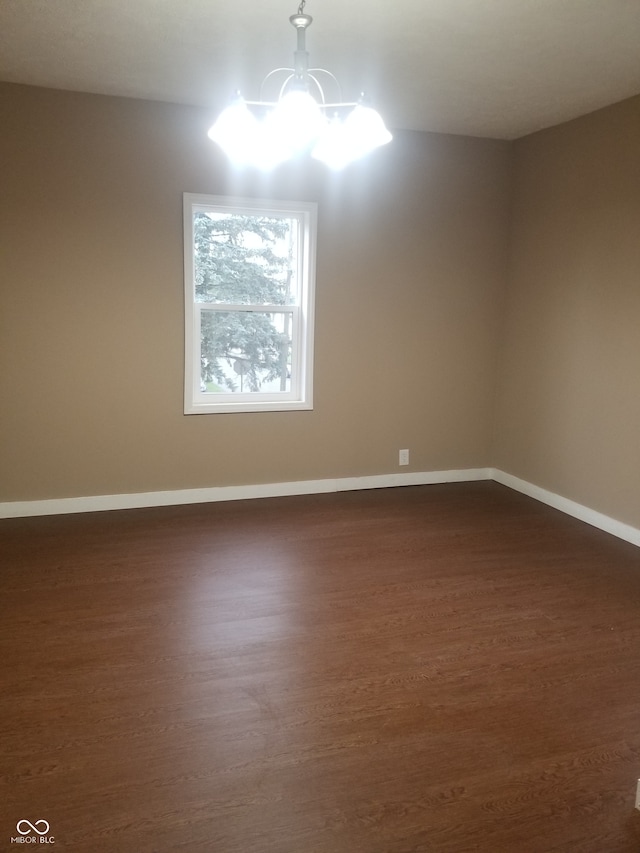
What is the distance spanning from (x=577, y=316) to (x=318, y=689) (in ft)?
10.1

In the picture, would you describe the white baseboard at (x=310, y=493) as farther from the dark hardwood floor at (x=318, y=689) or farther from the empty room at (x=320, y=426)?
the dark hardwood floor at (x=318, y=689)

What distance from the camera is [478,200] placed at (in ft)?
15.9

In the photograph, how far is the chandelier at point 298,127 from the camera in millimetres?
2199

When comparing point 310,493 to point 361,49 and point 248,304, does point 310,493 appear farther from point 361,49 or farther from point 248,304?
point 361,49

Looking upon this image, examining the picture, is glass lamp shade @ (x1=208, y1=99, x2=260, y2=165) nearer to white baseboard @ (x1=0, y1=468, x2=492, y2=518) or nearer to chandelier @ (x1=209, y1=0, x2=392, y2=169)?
chandelier @ (x1=209, y1=0, x2=392, y2=169)

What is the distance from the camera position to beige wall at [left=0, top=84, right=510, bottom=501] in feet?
12.9

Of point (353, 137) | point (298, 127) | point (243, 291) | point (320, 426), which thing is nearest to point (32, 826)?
point (298, 127)

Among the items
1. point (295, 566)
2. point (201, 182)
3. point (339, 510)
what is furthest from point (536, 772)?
point (201, 182)

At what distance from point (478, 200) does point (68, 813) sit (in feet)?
14.7

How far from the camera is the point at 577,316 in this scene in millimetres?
4336

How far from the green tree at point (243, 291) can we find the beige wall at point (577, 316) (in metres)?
1.76

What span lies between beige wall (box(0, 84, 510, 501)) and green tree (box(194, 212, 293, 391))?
21cm

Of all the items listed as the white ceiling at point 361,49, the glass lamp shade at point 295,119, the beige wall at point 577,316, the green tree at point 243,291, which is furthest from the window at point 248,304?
the glass lamp shade at point 295,119

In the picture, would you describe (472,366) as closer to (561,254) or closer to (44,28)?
(561,254)
